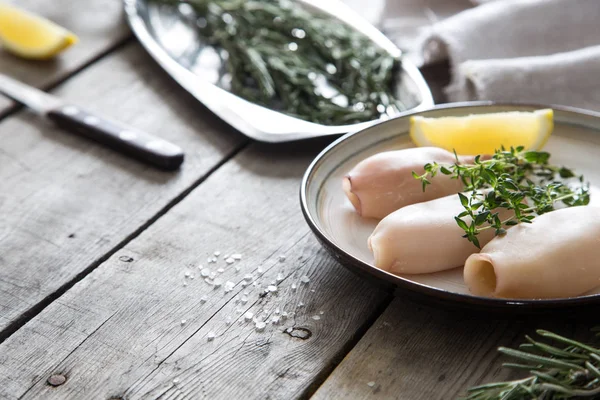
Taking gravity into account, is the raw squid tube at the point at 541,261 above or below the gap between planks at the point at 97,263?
above

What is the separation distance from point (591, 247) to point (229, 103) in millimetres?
815

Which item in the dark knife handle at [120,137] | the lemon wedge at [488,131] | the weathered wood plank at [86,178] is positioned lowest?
the weathered wood plank at [86,178]

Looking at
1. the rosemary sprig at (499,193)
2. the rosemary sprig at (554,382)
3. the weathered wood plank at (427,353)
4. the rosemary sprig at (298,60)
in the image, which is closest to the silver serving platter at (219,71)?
the rosemary sprig at (298,60)

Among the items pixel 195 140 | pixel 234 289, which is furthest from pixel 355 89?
pixel 234 289

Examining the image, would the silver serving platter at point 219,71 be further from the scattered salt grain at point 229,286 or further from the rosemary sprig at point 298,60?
the scattered salt grain at point 229,286

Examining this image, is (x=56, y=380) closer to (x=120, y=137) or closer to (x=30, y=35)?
(x=120, y=137)

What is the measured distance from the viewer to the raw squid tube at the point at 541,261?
0.98m

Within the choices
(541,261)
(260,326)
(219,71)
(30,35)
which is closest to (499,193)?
(541,261)

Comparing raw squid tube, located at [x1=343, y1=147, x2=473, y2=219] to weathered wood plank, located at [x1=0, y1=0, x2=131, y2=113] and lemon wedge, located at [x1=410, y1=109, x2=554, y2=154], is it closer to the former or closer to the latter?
lemon wedge, located at [x1=410, y1=109, x2=554, y2=154]

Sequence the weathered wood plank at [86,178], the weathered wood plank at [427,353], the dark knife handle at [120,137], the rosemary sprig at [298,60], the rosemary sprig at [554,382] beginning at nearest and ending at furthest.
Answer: the rosemary sprig at [554,382], the weathered wood plank at [427,353], the weathered wood plank at [86,178], the dark knife handle at [120,137], the rosemary sprig at [298,60]

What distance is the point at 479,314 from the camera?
0.98 metres

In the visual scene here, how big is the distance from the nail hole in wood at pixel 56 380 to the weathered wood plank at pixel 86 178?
5.2 inches

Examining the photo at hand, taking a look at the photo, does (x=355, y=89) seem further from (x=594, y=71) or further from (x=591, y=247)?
(x=591, y=247)

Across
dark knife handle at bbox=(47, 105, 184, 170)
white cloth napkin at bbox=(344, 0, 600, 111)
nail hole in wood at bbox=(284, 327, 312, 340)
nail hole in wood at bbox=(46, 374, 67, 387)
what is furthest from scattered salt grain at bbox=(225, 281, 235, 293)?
white cloth napkin at bbox=(344, 0, 600, 111)
